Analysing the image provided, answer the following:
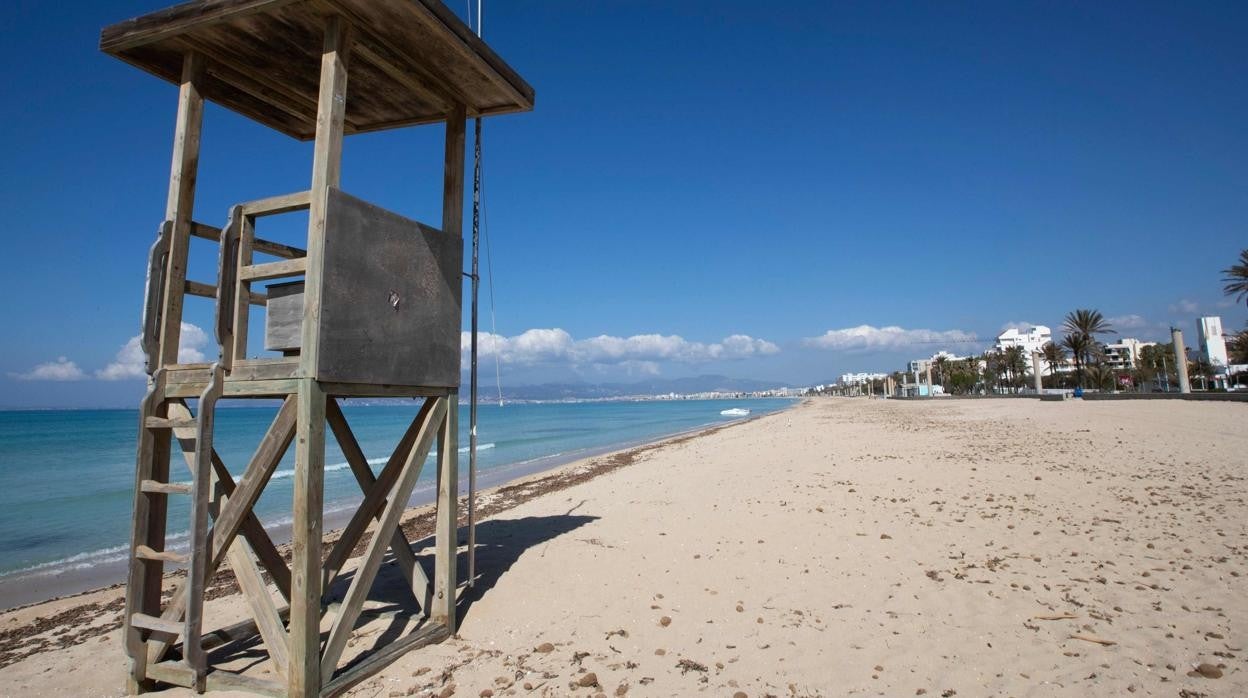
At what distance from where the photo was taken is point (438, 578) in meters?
4.85

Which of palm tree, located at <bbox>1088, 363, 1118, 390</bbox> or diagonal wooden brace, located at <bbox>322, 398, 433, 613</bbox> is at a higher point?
palm tree, located at <bbox>1088, 363, 1118, 390</bbox>

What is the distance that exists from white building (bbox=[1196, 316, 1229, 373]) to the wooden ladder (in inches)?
4188

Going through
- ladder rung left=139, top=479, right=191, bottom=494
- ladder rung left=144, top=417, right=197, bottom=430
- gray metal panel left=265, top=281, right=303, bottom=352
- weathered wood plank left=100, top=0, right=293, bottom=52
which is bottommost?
ladder rung left=139, top=479, right=191, bottom=494

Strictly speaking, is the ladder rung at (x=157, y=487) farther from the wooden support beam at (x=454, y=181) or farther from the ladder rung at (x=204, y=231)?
the wooden support beam at (x=454, y=181)

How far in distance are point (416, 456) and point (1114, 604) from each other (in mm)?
5710

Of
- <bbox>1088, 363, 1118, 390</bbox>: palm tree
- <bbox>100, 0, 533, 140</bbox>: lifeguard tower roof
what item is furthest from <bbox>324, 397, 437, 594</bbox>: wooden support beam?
<bbox>1088, 363, 1118, 390</bbox>: palm tree

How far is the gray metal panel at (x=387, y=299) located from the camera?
3.89 meters

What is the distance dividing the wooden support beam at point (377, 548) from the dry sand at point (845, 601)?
377 mm

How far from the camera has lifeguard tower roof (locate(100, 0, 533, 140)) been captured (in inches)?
165

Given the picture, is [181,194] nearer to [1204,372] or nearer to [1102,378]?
[1102,378]

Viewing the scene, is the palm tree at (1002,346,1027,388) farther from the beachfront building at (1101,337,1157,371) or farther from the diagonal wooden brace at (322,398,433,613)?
the diagonal wooden brace at (322,398,433,613)

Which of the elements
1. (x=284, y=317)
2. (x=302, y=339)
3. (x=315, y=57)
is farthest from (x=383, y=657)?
(x=315, y=57)

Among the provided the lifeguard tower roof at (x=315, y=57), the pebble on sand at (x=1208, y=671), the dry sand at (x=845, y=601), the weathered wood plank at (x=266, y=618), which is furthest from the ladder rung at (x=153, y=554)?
the pebble on sand at (x=1208, y=671)

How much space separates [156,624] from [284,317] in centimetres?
216
